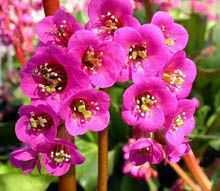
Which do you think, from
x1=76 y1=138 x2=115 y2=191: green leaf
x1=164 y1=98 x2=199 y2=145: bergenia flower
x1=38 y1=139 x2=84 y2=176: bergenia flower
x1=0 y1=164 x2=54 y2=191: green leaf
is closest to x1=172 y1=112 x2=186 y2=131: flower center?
x1=164 y1=98 x2=199 y2=145: bergenia flower

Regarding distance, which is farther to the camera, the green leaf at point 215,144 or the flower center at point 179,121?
the green leaf at point 215,144

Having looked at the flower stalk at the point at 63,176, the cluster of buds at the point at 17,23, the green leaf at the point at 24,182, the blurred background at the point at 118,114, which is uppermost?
the flower stalk at the point at 63,176

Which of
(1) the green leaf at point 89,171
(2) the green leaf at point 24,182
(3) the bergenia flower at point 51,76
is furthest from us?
(1) the green leaf at point 89,171

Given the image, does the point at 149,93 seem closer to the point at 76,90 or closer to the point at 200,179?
the point at 76,90

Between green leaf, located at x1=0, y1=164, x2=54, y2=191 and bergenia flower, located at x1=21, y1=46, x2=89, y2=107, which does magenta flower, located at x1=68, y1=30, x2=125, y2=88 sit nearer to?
bergenia flower, located at x1=21, y1=46, x2=89, y2=107

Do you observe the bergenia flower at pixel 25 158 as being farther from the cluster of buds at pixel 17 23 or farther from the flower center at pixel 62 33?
the cluster of buds at pixel 17 23

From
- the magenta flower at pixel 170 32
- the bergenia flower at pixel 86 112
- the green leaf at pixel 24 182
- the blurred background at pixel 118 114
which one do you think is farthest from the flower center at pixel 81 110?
the blurred background at pixel 118 114

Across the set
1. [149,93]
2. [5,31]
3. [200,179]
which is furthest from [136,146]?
[5,31]
